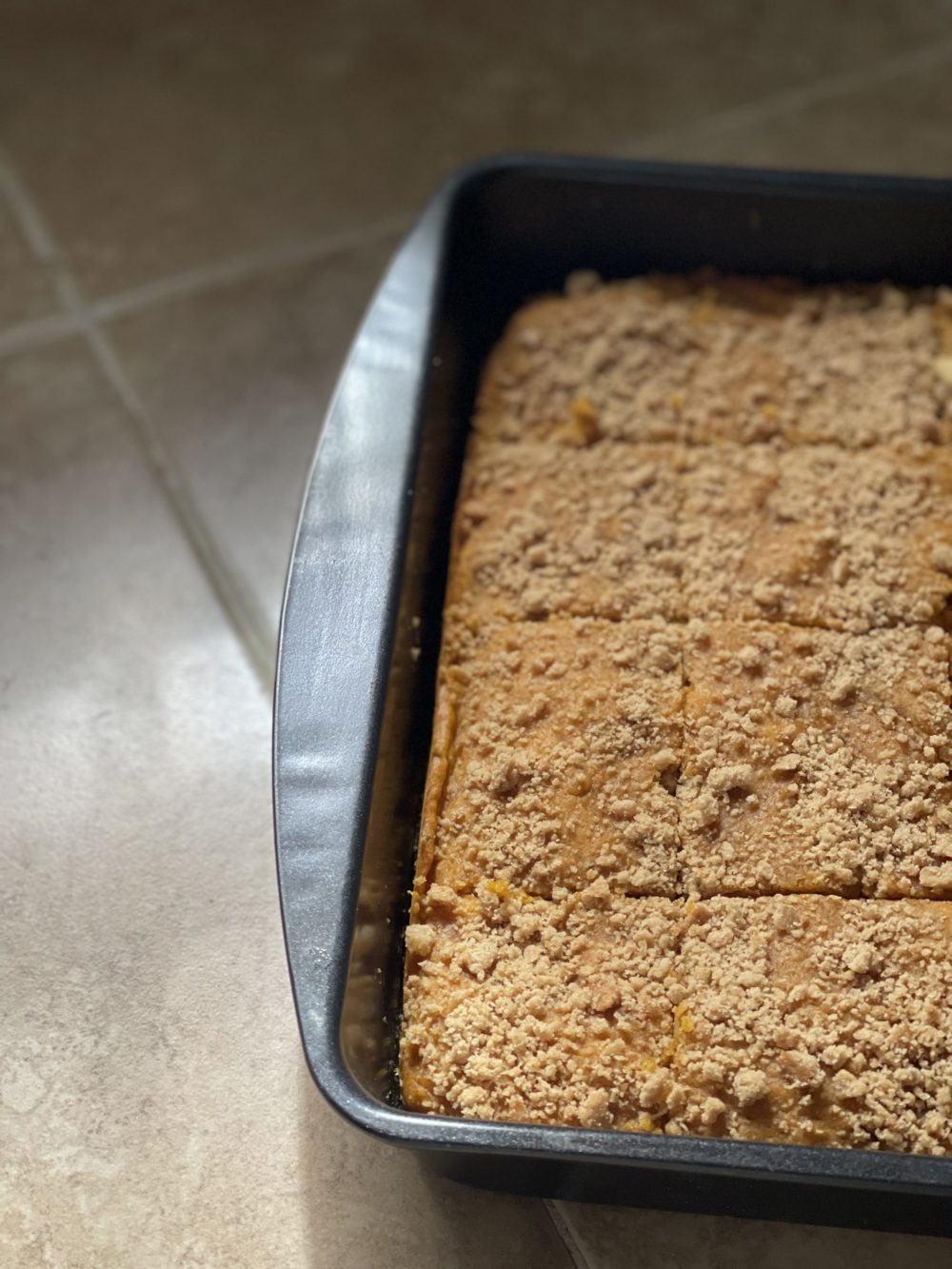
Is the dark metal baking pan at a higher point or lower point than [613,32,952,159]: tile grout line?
lower

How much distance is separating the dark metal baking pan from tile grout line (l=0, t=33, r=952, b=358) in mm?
412

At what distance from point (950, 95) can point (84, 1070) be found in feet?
6.49

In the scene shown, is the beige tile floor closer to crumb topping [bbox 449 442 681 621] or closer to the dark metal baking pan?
the dark metal baking pan

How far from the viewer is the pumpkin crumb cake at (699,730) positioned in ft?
3.76

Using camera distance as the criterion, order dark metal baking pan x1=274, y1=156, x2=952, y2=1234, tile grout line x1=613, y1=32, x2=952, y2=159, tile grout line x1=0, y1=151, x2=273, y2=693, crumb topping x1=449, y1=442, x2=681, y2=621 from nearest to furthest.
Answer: dark metal baking pan x1=274, y1=156, x2=952, y2=1234 < crumb topping x1=449, y1=442, x2=681, y2=621 < tile grout line x1=0, y1=151, x2=273, y2=693 < tile grout line x1=613, y1=32, x2=952, y2=159

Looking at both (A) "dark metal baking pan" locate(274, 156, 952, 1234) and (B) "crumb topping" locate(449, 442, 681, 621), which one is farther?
(B) "crumb topping" locate(449, 442, 681, 621)

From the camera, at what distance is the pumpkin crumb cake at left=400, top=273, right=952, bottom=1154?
1147 millimetres

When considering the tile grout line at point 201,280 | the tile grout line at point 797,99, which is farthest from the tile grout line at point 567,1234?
the tile grout line at point 797,99

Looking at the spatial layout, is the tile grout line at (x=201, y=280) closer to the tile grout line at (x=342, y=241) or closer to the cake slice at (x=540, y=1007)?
the tile grout line at (x=342, y=241)

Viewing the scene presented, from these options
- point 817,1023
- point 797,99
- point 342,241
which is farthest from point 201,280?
point 817,1023

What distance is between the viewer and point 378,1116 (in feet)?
3.43

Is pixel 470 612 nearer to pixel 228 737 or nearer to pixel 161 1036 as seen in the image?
pixel 228 737

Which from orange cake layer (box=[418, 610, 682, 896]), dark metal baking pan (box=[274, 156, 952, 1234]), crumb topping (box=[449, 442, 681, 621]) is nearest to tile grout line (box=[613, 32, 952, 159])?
dark metal baking pan (box=[274, 156, 952, 1234])

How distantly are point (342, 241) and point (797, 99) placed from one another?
811 millimetres
